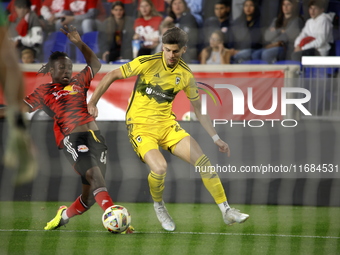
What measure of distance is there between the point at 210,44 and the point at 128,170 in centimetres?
272

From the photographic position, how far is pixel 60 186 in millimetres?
7961

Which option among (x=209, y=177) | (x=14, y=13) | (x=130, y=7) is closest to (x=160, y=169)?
(x=209, y=177)

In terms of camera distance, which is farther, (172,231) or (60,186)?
(60,186)

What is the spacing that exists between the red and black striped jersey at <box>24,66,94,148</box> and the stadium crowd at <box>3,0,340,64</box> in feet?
10.6

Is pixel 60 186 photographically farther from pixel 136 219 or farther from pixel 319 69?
pixel 319 69

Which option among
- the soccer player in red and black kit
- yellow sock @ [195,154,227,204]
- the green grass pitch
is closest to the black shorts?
the soccer player in red and black kit

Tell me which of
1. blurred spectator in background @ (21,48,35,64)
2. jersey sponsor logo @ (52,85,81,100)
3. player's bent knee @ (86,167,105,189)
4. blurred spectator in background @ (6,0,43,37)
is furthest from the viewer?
blurred spectator in background @ (6,0,43,37)

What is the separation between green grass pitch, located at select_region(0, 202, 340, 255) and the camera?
513 cm

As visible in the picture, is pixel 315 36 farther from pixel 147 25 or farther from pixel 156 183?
pixel 156 183

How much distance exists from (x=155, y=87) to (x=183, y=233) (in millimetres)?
1473

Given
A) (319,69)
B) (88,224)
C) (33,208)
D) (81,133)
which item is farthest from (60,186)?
(319,69)

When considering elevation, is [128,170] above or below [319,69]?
below

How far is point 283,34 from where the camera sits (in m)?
9.48

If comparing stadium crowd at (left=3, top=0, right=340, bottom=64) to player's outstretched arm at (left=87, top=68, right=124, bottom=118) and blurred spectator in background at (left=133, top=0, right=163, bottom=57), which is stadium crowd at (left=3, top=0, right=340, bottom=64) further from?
player's outstretched arm at (left=87, top=68, right=124, bottom=118)
